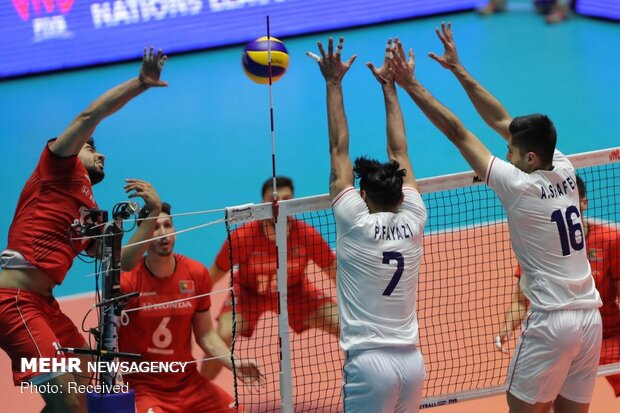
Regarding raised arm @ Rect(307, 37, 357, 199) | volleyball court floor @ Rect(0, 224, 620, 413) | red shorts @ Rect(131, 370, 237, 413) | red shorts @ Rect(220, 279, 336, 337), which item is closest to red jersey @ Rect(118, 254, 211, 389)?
red shorts @ Rect(131, 370, 237, 413)

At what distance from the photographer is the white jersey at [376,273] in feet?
20.4

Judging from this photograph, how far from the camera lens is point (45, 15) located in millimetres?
18938

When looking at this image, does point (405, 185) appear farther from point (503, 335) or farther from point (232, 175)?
point (232, 175)

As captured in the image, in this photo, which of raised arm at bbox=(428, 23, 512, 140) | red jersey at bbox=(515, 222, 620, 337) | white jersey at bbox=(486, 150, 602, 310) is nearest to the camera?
white jersey at bbox=(486, 150, 602, 310)

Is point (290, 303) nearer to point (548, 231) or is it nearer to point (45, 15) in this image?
point (548, 231)

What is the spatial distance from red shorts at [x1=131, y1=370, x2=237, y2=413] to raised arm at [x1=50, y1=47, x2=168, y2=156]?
226cm

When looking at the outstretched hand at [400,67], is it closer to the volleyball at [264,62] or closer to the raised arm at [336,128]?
the raised arm at [336,128]

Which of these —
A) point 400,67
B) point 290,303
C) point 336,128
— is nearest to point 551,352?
point 336,128

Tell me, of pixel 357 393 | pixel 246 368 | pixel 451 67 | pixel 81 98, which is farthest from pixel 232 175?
pixel 357 393

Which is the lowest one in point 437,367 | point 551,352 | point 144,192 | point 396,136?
point 551,352

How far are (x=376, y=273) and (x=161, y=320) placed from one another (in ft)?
9.04

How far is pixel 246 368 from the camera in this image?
805cm

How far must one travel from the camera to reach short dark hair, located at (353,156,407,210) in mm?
6293

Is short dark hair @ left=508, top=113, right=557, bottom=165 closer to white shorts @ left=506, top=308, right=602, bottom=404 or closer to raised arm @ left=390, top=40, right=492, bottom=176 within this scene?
raised arm @ left=390, top=40, right=492, bottom=176
